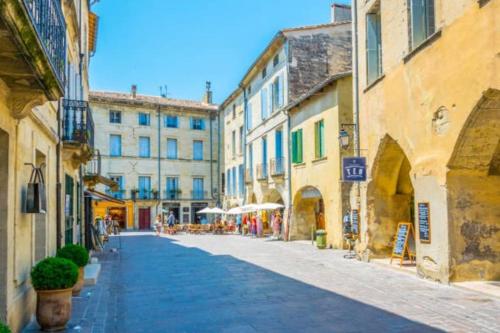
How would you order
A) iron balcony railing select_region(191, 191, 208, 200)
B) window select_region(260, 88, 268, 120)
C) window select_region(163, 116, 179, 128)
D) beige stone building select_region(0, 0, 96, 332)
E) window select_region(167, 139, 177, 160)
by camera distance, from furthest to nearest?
iron balcony railing select_region(191, 191, 208, 200) → window select_region(167, 139, 177, 160) → window select_region(163, 116, 179, 128) → window select_region(260, 88, 268, 120) → beige stone building select_region(0, 0, 96, 332)

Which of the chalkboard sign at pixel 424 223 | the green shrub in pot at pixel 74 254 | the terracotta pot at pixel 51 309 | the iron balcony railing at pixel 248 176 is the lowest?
the terracotta pot at pixel 51 309

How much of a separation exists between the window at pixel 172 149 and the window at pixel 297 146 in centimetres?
2313

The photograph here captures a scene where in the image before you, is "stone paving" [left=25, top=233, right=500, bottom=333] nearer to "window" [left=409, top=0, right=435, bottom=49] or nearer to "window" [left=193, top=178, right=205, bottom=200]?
"window" [left=409, top=0, right=435, bottom=49]

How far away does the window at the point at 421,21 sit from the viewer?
11.1m

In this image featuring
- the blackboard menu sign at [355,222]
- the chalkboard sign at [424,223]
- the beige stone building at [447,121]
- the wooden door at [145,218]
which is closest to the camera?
the beige stone building at [447,121]

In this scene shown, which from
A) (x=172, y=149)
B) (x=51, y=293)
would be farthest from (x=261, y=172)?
(x=51, y=293)

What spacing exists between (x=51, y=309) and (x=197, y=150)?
3937 cm

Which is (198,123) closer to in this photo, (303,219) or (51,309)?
(303,219)

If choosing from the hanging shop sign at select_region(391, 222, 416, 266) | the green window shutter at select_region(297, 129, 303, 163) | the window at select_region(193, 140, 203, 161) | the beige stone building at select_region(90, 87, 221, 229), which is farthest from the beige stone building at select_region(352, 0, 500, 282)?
the window at select_region(193, 140, 203, 161)

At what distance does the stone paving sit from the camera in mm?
6884

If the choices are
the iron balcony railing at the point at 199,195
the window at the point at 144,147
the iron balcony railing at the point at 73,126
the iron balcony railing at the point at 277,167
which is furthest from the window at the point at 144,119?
the iron balcony railing at the point at 73,126

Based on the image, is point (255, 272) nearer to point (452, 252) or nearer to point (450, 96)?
point (452, 252)

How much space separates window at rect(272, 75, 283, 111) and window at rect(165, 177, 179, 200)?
19969mm

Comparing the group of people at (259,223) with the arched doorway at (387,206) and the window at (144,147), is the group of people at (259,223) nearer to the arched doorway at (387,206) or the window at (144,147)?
the arched doorway at (387,206)
